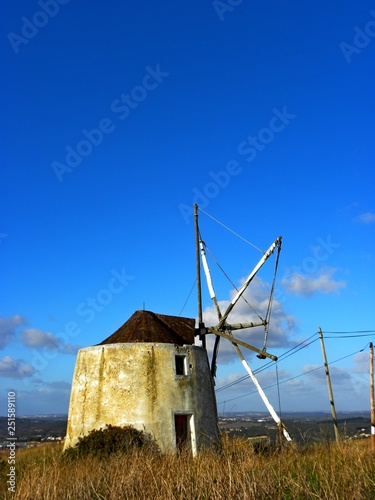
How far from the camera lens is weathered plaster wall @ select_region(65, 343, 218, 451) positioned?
53.3 feet

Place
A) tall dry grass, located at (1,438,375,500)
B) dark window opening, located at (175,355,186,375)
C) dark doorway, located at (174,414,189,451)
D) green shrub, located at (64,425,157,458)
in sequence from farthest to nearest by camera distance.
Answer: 1. dark window opening, located at (175,355,186,375)
2. dark doorway, located at (174,414,189,451)
3. green shrub, located at (64,425,157,458)
4. tall dry grass, located at (1,438,375,500)

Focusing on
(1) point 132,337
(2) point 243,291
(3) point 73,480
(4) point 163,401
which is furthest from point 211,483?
(2) point 243,291

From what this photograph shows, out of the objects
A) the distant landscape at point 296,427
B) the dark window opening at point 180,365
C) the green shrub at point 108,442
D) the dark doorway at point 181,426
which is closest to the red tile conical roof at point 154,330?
the dark window opening at point 180,365

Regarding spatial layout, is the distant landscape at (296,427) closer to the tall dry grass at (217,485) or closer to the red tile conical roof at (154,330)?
the tall dry grass at (217,485)

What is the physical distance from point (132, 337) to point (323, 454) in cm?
971

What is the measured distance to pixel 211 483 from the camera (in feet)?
23.4

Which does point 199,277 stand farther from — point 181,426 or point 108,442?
point 108,442

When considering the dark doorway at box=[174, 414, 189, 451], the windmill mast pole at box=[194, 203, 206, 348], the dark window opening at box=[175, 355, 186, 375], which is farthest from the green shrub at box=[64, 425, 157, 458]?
the windmill mast pole at box=[194, 203, 206, 348]

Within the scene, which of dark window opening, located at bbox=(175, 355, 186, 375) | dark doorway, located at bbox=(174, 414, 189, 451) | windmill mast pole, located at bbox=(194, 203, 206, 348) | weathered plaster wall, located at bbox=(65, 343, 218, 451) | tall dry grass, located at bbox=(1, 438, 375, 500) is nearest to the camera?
tall dry grass, located at bbox=(1, 438, 375, 500)

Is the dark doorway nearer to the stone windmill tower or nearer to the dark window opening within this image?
the stone windmill tower

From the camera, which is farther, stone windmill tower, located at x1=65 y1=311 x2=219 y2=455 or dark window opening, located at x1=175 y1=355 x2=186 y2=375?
dark window opening, located at x1=175 y1=355 x2=186 y2=375

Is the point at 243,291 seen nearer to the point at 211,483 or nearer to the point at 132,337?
the point at 132,337

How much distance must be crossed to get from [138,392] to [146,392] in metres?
0.29

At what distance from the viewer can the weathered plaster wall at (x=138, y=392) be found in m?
16.2
